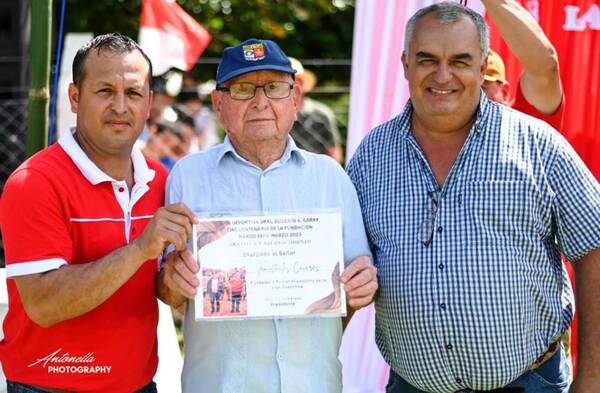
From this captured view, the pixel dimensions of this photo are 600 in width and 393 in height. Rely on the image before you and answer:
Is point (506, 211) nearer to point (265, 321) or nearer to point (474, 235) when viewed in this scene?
point (474, 235)

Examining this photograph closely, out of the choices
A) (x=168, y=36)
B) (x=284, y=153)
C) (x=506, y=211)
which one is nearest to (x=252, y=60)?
(x=284, y=153)

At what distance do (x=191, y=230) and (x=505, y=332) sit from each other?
1195mm

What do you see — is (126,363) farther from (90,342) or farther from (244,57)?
(244,57)

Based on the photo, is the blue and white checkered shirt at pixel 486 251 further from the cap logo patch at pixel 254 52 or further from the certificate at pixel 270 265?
the cap logo patch at pixel 254 52

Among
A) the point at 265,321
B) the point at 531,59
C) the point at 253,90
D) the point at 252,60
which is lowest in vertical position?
the point at 265,321

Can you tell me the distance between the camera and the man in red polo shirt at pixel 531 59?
389 cm

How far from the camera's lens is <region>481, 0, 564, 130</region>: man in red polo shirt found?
3.89 m

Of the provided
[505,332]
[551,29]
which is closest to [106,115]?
[505,332]

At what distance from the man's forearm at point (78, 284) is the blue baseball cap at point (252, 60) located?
30.1 inches

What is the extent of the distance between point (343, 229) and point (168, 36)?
4457 millimetres

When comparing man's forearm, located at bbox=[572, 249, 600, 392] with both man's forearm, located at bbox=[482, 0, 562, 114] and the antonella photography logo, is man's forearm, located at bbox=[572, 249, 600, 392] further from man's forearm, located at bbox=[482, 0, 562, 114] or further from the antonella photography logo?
the antonella photography logo

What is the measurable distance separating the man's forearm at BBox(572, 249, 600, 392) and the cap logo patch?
143cm

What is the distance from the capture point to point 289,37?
12891mm

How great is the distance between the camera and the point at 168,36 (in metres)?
7.38
